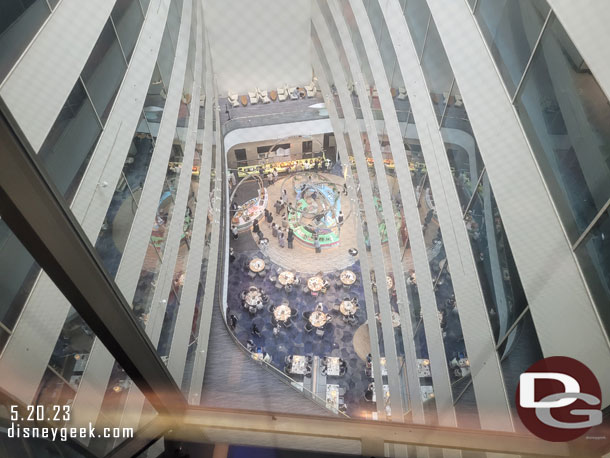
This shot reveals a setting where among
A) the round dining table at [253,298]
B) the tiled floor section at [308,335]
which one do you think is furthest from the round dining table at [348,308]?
the round dining table at [253,298]

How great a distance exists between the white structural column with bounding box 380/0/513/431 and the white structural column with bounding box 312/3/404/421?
102 inches

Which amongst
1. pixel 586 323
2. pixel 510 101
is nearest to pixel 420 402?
pixel 586 323

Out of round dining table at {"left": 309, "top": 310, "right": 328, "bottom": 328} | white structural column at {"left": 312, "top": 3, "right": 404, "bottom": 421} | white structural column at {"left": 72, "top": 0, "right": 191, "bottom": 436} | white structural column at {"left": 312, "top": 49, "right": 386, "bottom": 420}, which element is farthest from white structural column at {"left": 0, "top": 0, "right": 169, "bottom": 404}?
round dining table at {"left": 309, "top": 310, "right": 328, "bottom": 328}

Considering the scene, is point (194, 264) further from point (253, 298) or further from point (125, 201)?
point (253, 298)

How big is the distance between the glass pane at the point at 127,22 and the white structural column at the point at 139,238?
3.65 ft

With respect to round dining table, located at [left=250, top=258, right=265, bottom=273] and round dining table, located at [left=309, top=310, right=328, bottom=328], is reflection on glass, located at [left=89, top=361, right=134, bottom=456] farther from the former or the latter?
round dining table, located at [left=250, top=258, right=265, bottom=273]

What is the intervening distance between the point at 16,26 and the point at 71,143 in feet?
2.63

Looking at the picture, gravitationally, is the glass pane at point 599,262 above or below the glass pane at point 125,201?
below

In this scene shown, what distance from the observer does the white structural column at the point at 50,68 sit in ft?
6.90

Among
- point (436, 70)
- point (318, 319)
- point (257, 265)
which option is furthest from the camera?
point (257, 265)

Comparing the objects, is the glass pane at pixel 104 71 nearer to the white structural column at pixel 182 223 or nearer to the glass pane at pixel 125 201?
the glass pane at pixel 125 201

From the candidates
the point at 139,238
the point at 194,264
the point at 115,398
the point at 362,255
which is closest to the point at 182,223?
the point at 194,264

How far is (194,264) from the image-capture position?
6.40 meters

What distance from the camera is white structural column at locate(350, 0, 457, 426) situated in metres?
4.04
